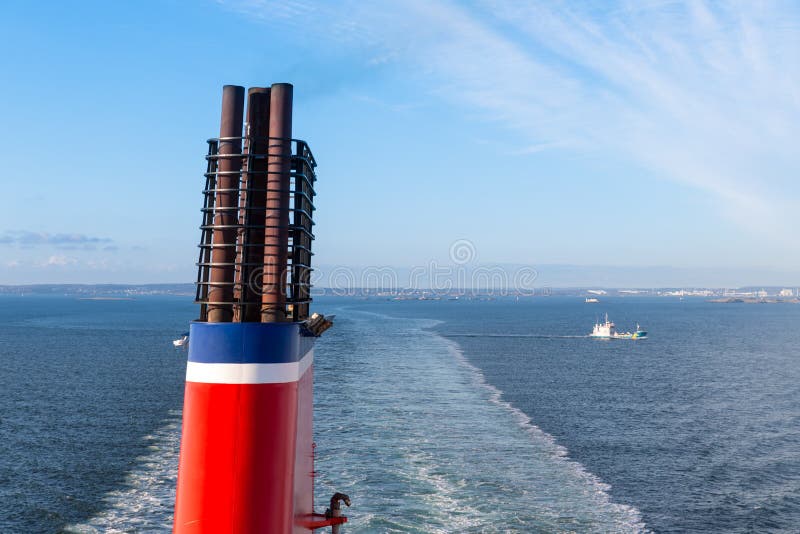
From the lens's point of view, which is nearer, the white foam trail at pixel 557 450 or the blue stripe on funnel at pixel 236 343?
the blue stripe on funnel at pixel 236 343

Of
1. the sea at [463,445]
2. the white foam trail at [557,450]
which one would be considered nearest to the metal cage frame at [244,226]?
the sea at [463,445]

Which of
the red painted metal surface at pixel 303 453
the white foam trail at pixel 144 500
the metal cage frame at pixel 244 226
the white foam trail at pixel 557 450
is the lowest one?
the white foam trail at pixel 144 500

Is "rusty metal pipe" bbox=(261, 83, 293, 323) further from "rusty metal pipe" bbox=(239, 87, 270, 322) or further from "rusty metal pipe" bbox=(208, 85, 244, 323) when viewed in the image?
"rusty metal pipe" bbox=(208, 85, 244, 323)

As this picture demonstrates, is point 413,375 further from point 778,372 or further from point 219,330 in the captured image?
point 219,330

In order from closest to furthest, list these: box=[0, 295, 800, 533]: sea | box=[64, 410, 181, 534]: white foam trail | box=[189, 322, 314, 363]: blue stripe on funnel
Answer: box=[189, 322, 314, 363]: blue stripe on funnel < box=[64, 410, 181, 534]: white foam trail < box=[0, 295, 800, 533]: sea

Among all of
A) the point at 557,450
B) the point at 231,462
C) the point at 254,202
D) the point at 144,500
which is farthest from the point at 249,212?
the point at 557,450

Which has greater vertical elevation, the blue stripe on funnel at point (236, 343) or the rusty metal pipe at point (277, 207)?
the rusty metal pipe at point (277, 207)

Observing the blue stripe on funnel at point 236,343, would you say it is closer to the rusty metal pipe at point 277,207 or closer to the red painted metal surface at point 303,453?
→ the rusty metal pipe at point 277,207

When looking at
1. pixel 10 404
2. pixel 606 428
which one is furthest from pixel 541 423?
pixel 10 404

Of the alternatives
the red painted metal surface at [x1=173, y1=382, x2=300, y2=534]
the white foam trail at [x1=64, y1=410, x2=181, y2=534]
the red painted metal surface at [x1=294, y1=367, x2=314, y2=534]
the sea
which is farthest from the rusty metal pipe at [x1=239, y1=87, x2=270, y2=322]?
the white foam trail at [x1=64, y1=410, x2=181, y2=534]
